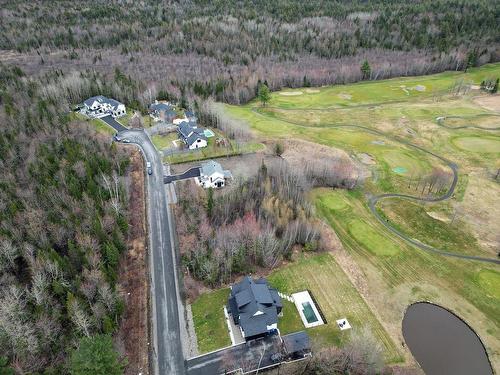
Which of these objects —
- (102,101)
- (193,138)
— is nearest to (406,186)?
(193,138)

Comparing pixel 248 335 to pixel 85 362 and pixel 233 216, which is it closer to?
→ pixel 85 362

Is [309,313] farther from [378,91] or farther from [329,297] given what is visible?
[378,91]

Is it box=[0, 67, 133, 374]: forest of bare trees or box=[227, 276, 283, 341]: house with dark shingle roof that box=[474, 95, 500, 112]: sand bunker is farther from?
box=[0, 67, 133, 374]: forest of bare trees

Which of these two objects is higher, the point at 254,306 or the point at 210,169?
the point at 210,169

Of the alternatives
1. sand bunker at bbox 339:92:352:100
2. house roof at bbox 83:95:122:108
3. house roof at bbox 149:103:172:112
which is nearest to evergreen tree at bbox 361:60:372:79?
sand bunker at bbox 339:92:352:100

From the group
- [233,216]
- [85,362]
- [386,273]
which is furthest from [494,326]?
[85,362]

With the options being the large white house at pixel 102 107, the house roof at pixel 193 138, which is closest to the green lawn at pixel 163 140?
the house roof at pixel 193 138
